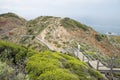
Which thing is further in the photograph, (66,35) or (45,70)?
(66,35)

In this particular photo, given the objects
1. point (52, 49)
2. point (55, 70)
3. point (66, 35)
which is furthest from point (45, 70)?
point (66, 35)

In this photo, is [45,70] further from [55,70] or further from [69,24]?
[69,24]

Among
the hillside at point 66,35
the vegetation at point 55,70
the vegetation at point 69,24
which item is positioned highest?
the vegetation at point 55,70

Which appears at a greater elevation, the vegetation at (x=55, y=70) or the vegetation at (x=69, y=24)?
the vegetation at (x=55, y=70)

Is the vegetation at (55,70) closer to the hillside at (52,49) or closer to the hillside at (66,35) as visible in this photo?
the hillside at (52,49)

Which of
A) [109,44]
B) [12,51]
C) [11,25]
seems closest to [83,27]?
[109,44]

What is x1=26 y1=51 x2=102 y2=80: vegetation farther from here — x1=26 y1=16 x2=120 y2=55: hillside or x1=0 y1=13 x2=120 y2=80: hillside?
x1=26 y1=16 x2=120 y2=55: hillside

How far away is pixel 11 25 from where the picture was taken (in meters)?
98.9

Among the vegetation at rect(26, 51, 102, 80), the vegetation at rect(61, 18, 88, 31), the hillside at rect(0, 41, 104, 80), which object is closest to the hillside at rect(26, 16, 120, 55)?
the vegetation at rect(61, 18, 88, 31)

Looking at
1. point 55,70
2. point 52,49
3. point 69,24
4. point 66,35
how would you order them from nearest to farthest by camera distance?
point 55,70
point 52,49
point 66,35
point 69,24

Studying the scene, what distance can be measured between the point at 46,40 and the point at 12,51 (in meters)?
28.4

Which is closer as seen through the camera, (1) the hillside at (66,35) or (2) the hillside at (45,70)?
(2) the hillside at (45,70)

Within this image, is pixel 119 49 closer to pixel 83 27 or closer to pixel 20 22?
pixel 83 27

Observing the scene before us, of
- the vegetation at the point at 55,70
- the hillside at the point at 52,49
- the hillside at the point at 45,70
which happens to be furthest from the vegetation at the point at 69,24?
the vegetation at the point at 55,70
